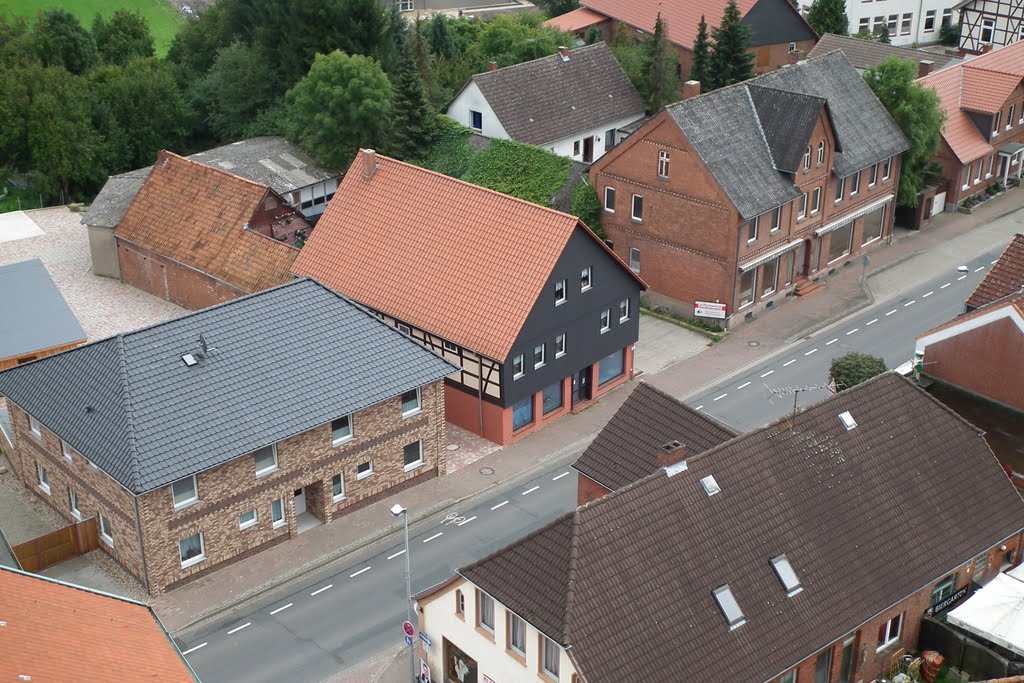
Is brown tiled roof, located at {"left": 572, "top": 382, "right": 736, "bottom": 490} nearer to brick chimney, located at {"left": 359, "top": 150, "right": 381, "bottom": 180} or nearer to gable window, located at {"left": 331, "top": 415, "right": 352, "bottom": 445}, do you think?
gable window, located at {"left": 331, "top": 415, "right": 352, "bottom": 445}

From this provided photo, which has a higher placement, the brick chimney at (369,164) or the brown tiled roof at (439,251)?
the brick chimney at (369,164)

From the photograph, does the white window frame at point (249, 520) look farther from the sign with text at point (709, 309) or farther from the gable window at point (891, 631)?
the sign with text at point (709, 309)

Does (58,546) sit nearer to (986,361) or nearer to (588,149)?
(986,361)

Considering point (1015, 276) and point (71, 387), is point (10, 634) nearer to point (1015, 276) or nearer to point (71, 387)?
point (71, 387)

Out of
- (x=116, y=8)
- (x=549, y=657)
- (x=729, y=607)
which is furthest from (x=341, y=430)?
(x=116, y=8)

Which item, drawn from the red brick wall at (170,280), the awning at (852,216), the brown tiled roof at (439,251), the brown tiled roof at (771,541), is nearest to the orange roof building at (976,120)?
the awning at (852,216)

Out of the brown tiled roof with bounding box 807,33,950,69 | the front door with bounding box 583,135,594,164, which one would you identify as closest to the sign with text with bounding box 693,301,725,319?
the front door with bounding box 583,135,594,164

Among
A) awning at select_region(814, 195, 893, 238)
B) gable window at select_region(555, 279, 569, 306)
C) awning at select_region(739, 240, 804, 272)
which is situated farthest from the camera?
awning at select_region(814, 195, 893, 238)
